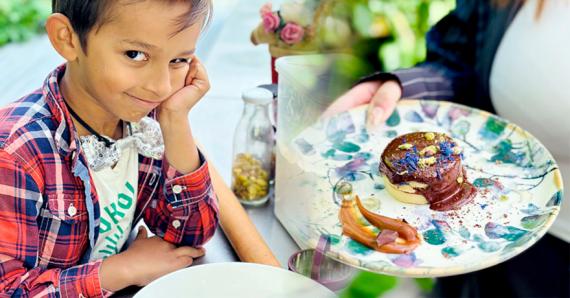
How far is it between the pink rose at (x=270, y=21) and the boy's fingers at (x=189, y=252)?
0.42 meters

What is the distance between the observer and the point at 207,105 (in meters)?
1.55

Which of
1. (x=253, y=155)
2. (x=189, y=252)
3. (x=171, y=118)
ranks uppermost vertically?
(x=171, y=118)

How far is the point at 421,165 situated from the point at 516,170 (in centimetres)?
17

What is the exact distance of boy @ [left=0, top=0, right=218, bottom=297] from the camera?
2.65 feet

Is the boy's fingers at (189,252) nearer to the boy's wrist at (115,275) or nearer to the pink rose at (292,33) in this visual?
the boy's wrist at (115,275)

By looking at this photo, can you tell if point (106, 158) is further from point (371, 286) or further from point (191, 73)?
point (371, 286)

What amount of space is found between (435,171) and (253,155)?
0.34 m

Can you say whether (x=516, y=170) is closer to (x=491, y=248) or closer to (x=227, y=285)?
(x=491, y=248)

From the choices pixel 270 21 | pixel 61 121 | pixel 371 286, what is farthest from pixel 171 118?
pixel 371 286

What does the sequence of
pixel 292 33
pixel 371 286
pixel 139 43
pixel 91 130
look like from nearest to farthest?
pixel 371 286 → pixel 139 43 → pixel 91 130 → pixel 292 33

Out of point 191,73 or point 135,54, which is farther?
point 191,73

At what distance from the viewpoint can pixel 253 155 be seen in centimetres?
115

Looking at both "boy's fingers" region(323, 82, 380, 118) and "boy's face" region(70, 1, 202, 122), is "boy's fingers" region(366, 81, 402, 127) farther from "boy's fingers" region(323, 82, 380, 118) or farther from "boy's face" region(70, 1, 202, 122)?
"boy's face" region(70, 1, 202, 122)

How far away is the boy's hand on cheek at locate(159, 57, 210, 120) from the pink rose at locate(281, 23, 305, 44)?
21cm
